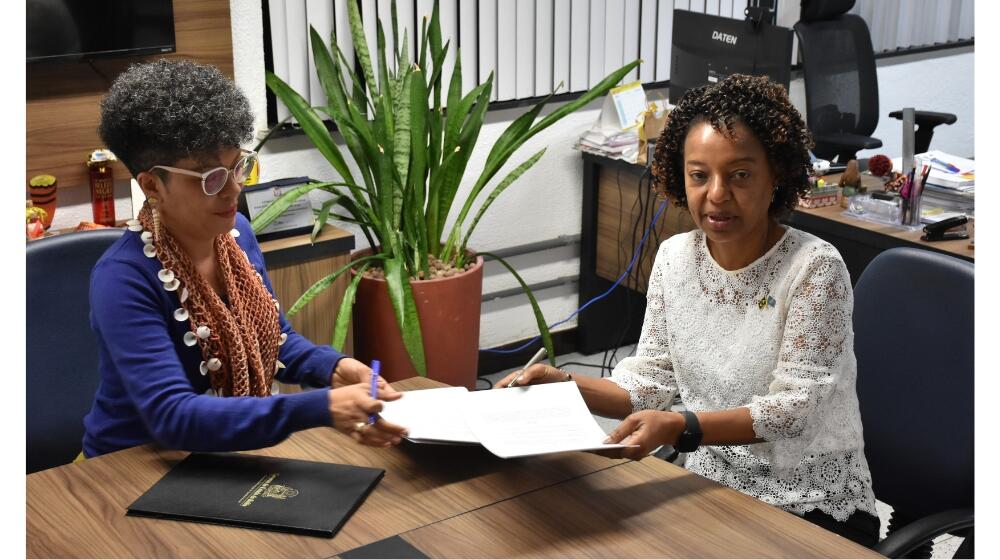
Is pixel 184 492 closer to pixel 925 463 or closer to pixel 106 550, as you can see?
pixel 106 550

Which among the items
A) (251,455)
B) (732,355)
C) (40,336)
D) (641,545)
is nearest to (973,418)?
(732,355)

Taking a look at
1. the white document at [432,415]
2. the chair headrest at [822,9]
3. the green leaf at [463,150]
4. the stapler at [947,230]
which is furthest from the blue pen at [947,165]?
the white document at [432,415]

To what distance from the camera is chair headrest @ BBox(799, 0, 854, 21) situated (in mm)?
4281

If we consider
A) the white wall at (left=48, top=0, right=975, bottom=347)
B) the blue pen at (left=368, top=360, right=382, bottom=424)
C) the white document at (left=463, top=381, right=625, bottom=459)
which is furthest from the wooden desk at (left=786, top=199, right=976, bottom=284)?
the blue pen at (left=368, top=360, right=382, bottom=424)

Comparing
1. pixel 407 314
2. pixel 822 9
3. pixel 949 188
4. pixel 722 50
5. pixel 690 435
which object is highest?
pixel 822 9

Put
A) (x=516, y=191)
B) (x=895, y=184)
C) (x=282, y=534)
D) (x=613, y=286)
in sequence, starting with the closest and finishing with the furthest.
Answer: (x=282, y=534)
(x=895, y=184)
(x=516, y=191)
(x=613, y=286)

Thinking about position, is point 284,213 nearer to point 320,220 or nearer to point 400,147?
point 320,220

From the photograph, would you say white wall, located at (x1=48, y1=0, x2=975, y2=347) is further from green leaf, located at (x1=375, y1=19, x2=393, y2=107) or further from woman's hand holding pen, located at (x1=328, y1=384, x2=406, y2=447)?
woman's hand holding pen, located at (x1=328, y1=384, x2=406, y2=447)

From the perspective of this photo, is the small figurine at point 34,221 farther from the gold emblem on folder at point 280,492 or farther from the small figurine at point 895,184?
the small figurine at point 895,184

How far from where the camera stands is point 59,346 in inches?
75.4

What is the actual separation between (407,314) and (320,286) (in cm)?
26

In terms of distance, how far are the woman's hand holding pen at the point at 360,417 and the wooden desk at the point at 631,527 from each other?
179 millimetres

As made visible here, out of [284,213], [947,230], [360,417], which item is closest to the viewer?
[360,417]

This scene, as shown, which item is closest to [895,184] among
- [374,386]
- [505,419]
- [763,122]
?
[763,122]
